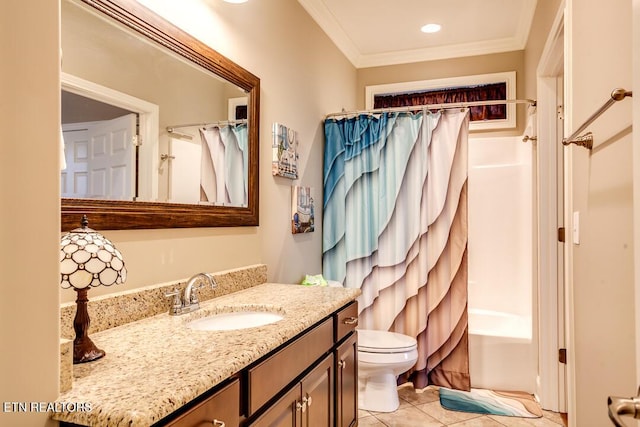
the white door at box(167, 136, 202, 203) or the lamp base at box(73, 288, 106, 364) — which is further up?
the white door at box(167, 136, 202, 203)

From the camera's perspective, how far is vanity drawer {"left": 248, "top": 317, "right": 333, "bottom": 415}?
110 centimetres

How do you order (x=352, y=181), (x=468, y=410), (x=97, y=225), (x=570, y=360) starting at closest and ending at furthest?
(x=97, y=225) → (x=570, y=360) → (x=468, y=410) → (x=352, y=181)

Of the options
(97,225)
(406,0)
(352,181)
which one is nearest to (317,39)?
(406,0)

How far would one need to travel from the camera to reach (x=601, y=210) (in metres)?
1.25

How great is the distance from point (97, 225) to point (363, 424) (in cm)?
183

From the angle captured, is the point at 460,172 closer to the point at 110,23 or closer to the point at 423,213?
the point at 423,213

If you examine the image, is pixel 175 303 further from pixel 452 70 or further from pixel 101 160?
pixel 452 70

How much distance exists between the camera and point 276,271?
2344mm

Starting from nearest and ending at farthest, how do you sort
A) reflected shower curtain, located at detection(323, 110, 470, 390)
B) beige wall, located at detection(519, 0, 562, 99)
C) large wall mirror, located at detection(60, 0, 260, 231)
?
1. large wall mirror, located at detection(60, 0, 260, 231)
2. beige wall, located at detection(519, 0, 562, 99)
3. reflected shower curtain, located at detection(323, 110, 470, 390)

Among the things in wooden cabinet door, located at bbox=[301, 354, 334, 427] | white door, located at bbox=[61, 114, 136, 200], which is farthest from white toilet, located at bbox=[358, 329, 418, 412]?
white door, located at bbox=[61, 114, 136, 200]

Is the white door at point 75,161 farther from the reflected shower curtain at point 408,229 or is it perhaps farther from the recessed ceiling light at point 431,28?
the recessed ceiling light at point 431,28

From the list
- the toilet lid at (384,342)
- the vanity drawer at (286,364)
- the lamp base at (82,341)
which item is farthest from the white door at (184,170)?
the toilet lid at (384,342)

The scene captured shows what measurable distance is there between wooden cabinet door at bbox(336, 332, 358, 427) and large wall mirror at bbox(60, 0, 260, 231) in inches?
29.9
